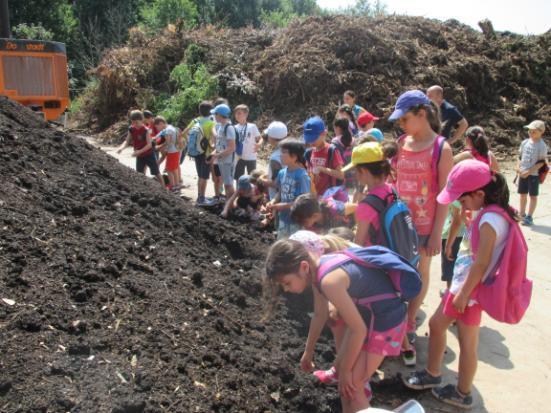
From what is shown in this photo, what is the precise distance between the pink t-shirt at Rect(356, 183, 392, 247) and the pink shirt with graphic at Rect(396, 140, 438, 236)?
414mm

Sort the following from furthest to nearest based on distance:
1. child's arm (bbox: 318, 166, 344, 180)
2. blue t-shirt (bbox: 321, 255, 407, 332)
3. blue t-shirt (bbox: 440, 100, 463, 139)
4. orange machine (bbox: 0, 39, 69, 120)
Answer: orange machine (bbox: 0, 39, 69, 120)
blue t-shirt (bbox: 440, 100, 463, 139)
child's arm (bbox: 318, 166, 344, 180)
blue t-shirt (bbox: 321, 255, 407, 332)

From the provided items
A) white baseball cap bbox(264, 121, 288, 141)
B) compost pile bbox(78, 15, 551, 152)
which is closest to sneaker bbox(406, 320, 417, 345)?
white baseball cap bbox(264, 121, 288, 141)

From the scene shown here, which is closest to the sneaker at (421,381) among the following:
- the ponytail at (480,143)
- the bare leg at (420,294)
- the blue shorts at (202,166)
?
the bare leg at (420,294)

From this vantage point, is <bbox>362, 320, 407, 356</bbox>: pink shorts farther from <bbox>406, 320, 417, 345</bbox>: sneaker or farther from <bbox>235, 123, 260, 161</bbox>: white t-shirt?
<bbox>235, 123, 260, 161</bbox>: white t-shirt

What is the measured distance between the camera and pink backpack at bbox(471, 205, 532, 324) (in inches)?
116

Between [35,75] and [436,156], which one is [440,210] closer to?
[436,156]

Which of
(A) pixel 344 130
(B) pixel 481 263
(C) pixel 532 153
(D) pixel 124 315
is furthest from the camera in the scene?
(C) pixel 532 153

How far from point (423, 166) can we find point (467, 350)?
130 cm

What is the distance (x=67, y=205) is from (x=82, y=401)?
2.50m

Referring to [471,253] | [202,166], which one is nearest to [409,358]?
[471,253]

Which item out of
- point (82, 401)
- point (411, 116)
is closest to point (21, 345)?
point (82, 401)

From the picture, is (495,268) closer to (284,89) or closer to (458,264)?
(458,264)

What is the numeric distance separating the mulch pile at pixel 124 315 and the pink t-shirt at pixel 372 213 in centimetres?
104

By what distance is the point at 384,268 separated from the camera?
8.93ft
